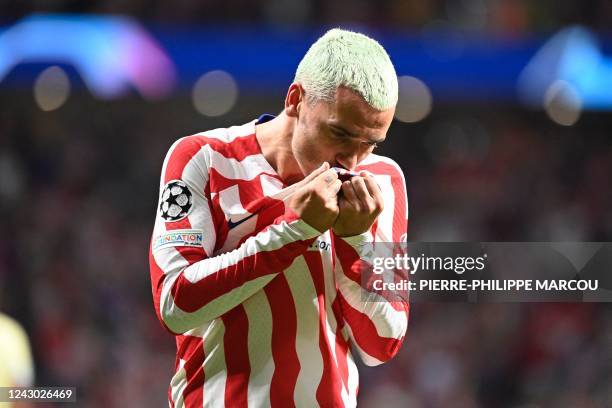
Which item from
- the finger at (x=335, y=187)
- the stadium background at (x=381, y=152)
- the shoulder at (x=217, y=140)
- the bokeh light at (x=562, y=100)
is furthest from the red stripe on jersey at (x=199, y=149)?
the bokeh light at (x=562, y=100)

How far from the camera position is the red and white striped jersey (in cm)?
204

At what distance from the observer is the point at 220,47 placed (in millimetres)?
7578

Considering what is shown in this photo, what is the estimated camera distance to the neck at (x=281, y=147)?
2146mm

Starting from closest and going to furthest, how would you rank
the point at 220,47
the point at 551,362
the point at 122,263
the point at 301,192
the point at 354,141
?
the point at 301,192
the point at 354,141
the point at 551,362
the point at 122,263
the point at 220,47

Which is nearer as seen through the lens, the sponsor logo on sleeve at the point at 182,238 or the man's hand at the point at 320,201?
the man's hand at the point at 320,201

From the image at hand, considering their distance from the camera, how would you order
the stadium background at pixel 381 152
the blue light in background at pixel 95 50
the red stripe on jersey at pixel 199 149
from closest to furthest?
the red stripe on jersey at pixel 199 149 → the stadium background at pixel 381 152 → the blue light in background at pixel 95 50

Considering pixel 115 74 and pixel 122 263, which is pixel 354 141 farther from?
pixel 115 74

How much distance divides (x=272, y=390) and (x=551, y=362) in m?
4.57

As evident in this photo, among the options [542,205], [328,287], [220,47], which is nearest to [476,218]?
[542,205]

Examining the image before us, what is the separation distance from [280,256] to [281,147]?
33cm

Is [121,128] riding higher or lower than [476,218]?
higher

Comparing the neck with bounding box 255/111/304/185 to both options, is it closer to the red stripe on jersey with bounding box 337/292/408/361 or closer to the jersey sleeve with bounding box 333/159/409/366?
the jersey sleeve with bounding box 333/159/409/366

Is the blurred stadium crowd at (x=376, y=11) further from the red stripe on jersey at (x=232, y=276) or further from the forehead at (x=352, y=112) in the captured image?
the red stripe on jersey at (x=232, y=276)

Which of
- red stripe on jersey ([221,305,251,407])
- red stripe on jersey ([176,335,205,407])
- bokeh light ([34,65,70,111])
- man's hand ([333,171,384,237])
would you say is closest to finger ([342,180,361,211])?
man's hand ([333,171,384,237])
